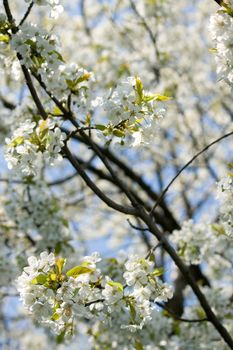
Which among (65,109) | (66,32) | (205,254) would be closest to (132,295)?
(65,109)

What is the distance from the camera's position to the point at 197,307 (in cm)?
419

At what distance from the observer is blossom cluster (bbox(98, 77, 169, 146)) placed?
2357mm

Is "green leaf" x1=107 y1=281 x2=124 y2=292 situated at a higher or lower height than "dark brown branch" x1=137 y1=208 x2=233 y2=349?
lower

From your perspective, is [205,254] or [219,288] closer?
[205,254]

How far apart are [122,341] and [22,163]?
6.96 ft

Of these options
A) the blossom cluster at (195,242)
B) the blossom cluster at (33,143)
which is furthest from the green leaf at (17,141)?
the blossom cluster at (195,242)

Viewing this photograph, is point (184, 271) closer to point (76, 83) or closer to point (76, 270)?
point (76, 270)

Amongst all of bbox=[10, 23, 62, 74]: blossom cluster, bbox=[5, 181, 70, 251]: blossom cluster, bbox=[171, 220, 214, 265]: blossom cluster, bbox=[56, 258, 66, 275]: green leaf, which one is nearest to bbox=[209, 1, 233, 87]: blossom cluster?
bbox=[10, 23, 62, 74]: blossom cluster

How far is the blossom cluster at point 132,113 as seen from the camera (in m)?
2.36

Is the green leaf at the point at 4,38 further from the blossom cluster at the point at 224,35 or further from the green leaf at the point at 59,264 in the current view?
the green leaf at the point at 59,264

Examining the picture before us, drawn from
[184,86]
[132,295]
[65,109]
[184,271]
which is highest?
[184,86]

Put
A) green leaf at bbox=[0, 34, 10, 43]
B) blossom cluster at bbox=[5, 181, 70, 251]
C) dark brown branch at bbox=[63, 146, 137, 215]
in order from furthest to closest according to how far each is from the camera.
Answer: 1. blossom cluster at bbox=[5, 181, 70, 251]
2. green leaf at bbox=[0, 34, 10, 43]
3. dark brown branch at bbox=[63, 146, 137, 215]

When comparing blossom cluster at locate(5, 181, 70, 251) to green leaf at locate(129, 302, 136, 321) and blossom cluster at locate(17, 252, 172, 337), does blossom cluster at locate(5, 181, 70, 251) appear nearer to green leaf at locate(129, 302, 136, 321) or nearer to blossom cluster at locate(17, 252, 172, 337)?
blossom cluster at locate(17, 252, 172, 337)

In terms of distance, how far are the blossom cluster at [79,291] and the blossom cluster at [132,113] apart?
1.76ft
